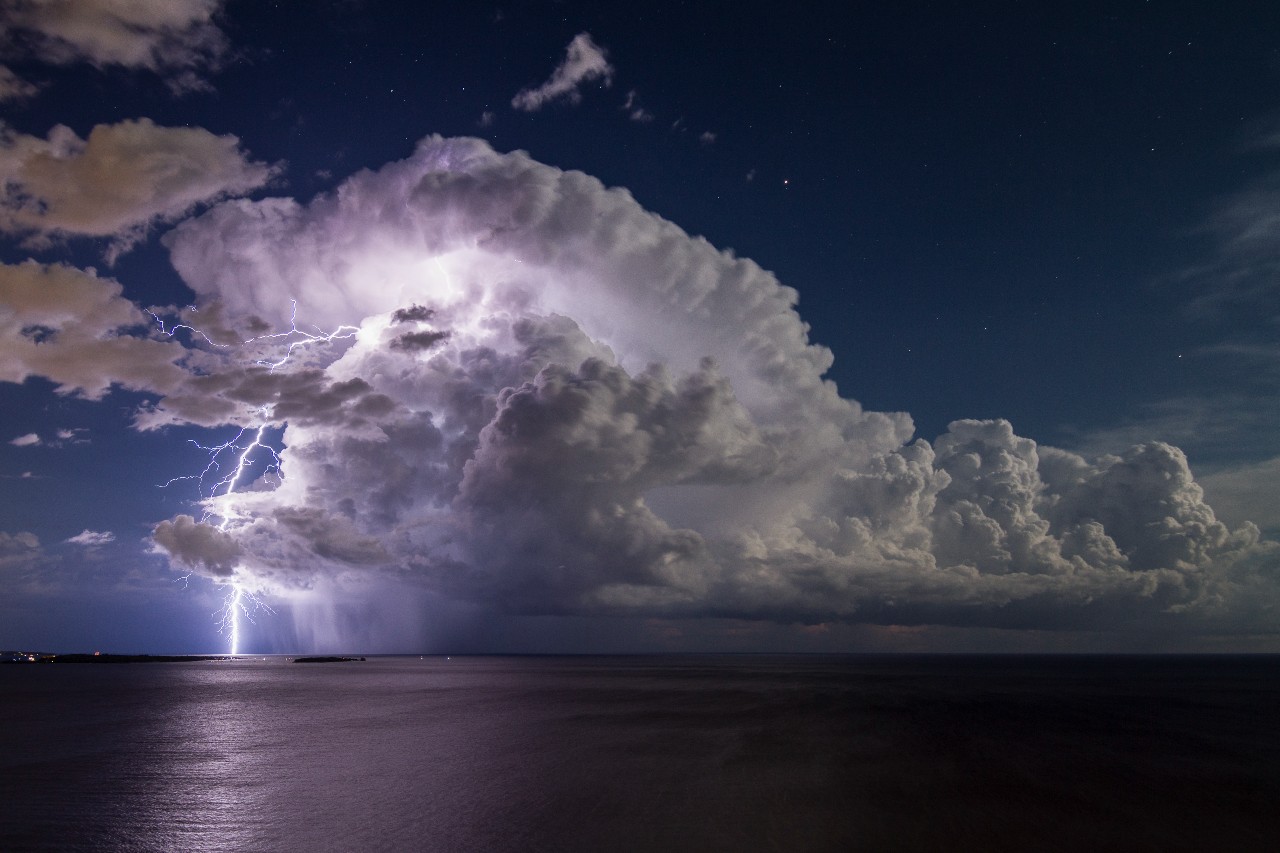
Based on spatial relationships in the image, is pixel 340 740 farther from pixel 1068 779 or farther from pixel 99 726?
pixel 1068 779

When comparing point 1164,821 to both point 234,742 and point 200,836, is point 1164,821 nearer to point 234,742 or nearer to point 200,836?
point 200,836

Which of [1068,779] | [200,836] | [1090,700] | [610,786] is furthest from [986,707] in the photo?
[200,836]

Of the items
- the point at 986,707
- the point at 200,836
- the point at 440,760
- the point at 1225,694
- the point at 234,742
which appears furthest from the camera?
the point at 1225,694

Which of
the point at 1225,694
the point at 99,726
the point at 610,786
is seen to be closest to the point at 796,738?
the point at 610,786

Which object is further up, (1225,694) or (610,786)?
(610,786)

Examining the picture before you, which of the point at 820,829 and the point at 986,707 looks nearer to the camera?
the point at 820,829

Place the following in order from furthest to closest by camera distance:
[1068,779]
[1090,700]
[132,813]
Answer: [1090,700]
[1068,779]
[132,813]
